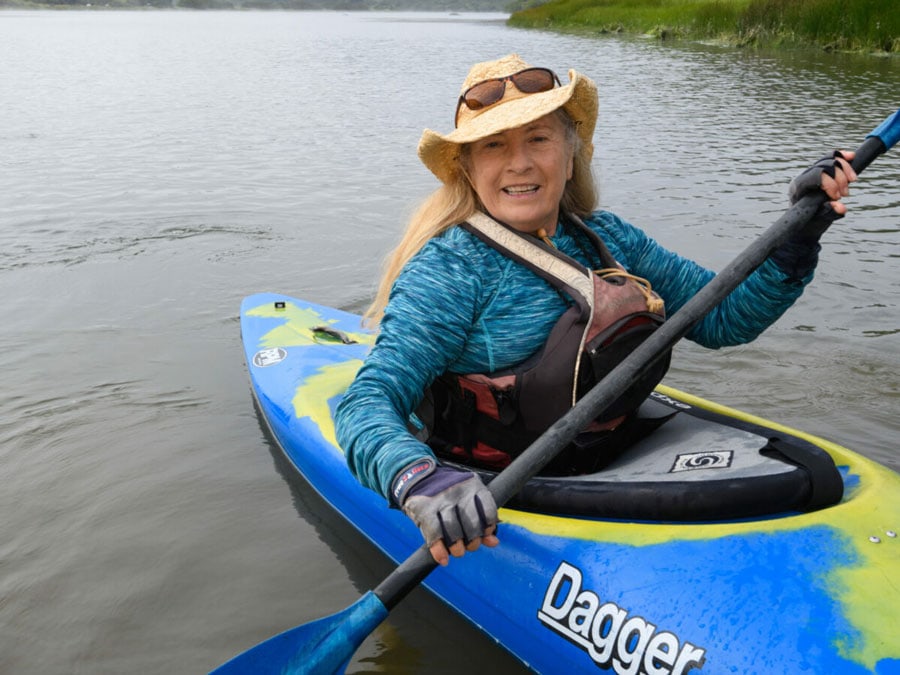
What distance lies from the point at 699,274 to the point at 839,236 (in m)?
4.91

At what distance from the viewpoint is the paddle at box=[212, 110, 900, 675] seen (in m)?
2.11

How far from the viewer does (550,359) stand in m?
2.41

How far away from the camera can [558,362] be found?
7.88 feet

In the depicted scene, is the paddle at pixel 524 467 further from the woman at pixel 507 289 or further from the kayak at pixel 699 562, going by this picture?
the kayak at pixel 699 562

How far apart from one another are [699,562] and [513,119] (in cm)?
127

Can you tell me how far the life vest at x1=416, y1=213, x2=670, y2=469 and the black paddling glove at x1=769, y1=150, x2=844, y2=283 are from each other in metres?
0.41

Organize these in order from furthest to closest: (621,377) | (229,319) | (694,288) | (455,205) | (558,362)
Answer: (229,319)
(694,288)
(455,205)
(558,362)
(621,377)

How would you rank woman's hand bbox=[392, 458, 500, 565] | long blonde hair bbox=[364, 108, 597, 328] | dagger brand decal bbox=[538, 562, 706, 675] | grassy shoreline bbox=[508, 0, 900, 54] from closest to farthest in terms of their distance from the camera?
woman's hand bbox=[392, 458, 500, 565] < dagger brand decal bbox=[538, 562, 706, 675] < long blonde hair bbox=[364, 108, 597, 328] < grassy shoreline bbox=[508, 0, 900, 54]

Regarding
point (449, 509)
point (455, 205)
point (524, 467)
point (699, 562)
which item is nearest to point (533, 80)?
point (455, 205)

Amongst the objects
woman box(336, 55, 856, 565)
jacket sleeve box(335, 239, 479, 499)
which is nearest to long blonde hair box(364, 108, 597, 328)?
woman box(336, 55, 856, 565)

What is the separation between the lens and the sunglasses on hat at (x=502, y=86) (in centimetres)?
246

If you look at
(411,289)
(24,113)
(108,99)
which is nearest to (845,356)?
(411,289)

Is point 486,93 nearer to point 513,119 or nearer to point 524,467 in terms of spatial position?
point 513,119

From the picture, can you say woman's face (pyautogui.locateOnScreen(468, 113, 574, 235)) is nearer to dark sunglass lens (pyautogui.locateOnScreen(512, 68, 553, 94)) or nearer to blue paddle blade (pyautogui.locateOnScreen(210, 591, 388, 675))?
dark sunglass lens (pyautogui.locateOnScreen(512, 68, 553, 94))
